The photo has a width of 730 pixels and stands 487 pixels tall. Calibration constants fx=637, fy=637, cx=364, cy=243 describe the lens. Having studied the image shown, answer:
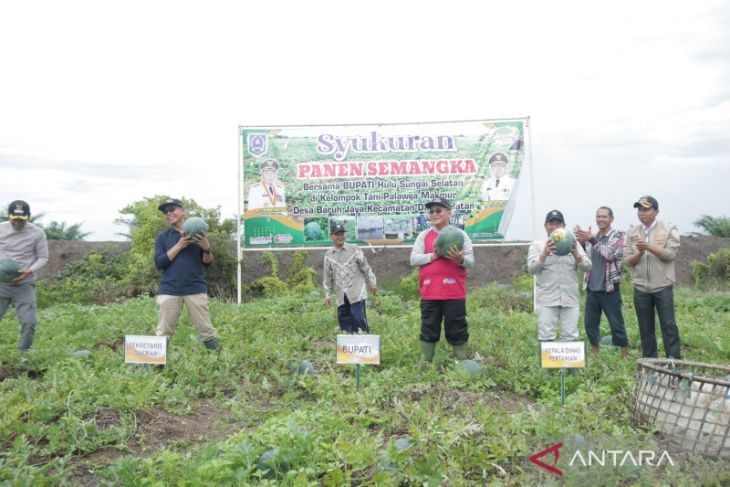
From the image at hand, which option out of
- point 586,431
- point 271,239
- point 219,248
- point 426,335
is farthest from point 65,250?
point 586,431

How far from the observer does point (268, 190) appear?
41.4 ft

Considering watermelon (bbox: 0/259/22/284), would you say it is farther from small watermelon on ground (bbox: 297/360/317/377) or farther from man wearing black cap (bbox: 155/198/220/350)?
small watermelon on ground (bbox: 297/360/317/377)

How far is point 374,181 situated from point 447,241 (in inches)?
242

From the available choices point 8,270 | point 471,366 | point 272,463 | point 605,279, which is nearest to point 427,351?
point 471,366

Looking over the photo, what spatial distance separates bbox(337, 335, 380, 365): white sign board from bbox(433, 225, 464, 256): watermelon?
3.96 feet

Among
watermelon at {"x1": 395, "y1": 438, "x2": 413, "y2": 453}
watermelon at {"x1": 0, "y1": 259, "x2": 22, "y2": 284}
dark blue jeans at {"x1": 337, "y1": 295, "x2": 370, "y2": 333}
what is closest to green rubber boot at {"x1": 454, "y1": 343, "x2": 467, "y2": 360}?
dark blue jeans at {"x1": 337, "y1": 295, "x2": 370, "y2": 333}

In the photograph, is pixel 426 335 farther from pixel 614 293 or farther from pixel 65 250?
pixel 65 250

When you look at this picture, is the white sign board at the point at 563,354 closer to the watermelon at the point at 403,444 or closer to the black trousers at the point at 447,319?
the black trousers at the point at 447,319

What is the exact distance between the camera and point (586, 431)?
4.74m

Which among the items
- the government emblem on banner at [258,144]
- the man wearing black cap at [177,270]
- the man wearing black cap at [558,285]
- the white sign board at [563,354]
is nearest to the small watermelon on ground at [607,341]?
the man wearing black cap at [558,285]

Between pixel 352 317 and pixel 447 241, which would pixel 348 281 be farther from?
pixel 447 241

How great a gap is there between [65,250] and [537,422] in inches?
559

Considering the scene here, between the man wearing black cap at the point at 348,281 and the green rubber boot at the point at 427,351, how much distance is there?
158 cm

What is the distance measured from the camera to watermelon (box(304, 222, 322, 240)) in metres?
12.6
